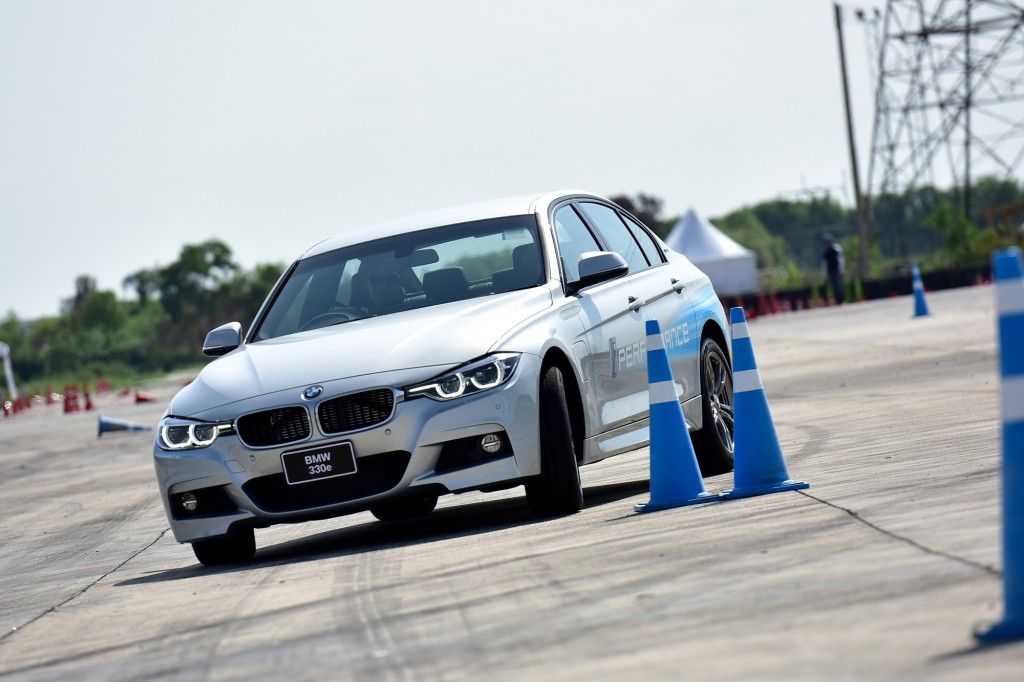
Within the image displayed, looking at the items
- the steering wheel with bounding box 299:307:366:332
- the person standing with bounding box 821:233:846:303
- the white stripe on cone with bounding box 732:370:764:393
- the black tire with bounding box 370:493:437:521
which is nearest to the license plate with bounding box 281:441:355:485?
the steering wheel with bounding box 299:307:366:332

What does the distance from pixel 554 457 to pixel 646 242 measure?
2.74 metres

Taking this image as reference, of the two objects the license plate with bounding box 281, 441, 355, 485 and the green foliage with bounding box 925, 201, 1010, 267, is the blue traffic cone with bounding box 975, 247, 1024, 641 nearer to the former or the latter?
the license plate with bounding box 281, 441, 355, 485

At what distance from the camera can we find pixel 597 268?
8.73 m

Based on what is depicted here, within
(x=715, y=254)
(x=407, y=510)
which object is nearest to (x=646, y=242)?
(x=407, y=510)

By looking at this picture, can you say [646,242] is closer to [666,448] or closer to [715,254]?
[666,448]

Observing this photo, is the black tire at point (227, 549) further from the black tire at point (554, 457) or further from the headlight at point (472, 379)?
the black tire at point (554, 457)

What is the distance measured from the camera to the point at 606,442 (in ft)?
A: 28.5

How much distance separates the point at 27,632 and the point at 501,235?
3.52 metres

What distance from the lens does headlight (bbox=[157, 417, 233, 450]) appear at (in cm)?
803

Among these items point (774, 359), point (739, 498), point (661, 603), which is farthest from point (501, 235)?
point (774, 359)

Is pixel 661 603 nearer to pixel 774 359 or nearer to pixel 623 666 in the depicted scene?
pixel 623 666

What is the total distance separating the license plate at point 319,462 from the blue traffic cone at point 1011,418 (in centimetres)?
374

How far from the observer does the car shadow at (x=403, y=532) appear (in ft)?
26.6

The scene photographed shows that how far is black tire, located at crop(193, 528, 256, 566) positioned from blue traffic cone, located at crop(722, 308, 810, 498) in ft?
7.72
